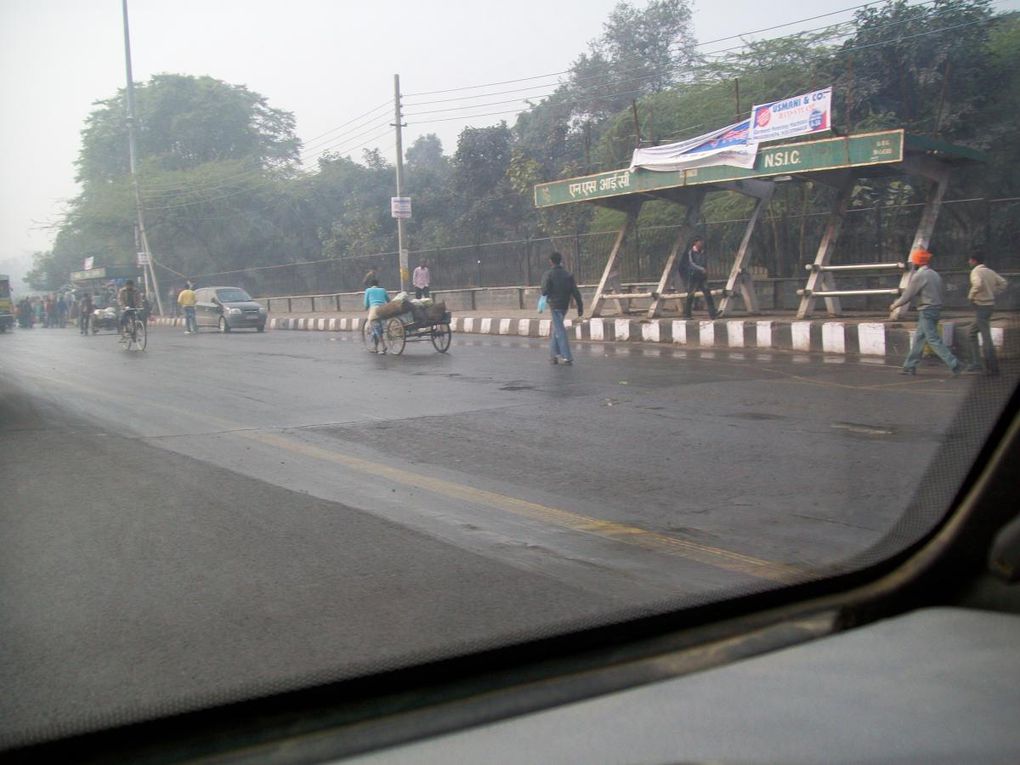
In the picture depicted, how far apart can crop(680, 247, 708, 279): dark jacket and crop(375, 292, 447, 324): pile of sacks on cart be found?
5141mm

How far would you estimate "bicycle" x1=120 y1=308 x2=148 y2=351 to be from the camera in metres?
23.3

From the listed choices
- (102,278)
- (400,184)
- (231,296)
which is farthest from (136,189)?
(400,184)

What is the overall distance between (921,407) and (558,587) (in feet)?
20.7

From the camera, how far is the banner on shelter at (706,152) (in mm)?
17828

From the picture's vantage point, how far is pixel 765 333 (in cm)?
1691

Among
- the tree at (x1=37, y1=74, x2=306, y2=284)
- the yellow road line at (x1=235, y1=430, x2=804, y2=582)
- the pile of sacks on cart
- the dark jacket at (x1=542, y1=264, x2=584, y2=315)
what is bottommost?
the yellow road line at (x1=235, y1=430, x2=804, y2=582)

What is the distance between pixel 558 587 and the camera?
4438 millimetres

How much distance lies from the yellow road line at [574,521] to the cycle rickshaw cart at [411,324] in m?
9.74

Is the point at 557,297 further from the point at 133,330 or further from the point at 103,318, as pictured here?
the point at 103,318

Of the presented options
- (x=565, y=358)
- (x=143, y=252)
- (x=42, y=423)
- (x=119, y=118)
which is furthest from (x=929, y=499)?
(x=119, y=118)

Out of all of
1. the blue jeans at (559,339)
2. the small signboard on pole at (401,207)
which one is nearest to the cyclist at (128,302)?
the small signboard on pole at (401,207)

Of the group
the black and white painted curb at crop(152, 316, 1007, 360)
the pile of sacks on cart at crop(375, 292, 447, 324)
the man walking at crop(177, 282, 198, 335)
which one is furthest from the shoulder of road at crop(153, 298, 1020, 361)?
the man walking at crop(177, 282, 198, 335)

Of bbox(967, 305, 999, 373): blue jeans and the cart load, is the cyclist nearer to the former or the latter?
the cart load

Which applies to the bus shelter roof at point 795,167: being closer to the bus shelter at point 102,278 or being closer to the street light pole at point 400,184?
the street light pole at point 400,184
